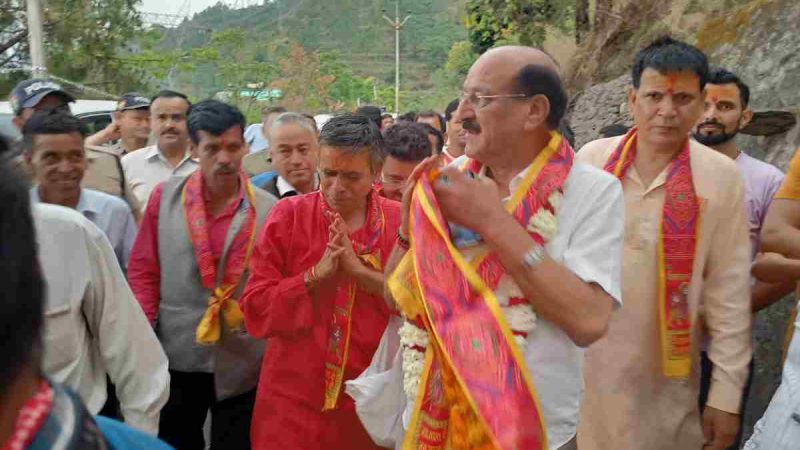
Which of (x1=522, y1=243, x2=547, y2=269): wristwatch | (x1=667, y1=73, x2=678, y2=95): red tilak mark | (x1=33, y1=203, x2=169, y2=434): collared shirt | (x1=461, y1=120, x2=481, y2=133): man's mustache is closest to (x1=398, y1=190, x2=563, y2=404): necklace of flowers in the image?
(x1=522, y1=243, x2=547, y2=269): wristwatch

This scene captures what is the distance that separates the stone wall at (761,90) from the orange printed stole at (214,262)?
2881 mm

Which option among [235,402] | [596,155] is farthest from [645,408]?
[235,402]

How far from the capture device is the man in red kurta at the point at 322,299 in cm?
359

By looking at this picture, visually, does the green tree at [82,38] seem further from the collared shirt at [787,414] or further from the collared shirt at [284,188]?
the collared shirt at [787,414]

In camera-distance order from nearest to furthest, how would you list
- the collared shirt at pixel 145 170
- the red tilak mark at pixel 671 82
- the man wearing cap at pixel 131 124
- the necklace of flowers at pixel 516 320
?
1. the necklace of flowers at pixel 516 320
2. the red tilak mark at pixel 671 82
3. the collared shirt at pixel 145 170
4. the man wearing cap at pixel 131 124

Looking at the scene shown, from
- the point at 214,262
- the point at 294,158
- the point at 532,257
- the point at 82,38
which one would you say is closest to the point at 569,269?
the point at 532,257

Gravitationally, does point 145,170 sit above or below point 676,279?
below

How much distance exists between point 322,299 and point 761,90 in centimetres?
464

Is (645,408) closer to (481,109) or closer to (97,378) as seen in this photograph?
(481,109)

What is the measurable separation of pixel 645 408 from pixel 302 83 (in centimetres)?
4034

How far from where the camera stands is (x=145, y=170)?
6.20 m

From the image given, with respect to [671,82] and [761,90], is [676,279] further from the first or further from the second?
[761,90]

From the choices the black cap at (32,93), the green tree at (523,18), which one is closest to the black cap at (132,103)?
the black cap at (32,93)

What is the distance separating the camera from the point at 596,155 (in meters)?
3.69
